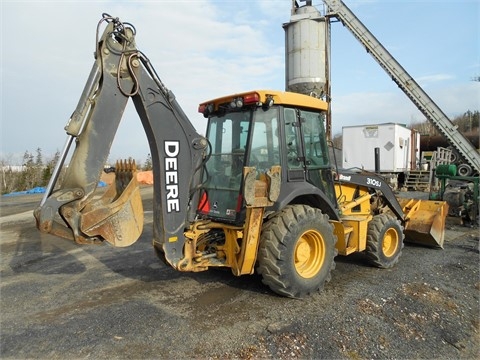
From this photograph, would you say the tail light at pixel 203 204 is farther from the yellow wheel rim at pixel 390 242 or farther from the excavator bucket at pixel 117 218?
the yellow wheel rim at pixel 390 242

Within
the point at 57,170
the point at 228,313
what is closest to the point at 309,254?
the point at 228,313

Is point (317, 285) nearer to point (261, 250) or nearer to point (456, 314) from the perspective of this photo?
point (261, 250)

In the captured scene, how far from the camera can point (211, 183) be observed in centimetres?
457

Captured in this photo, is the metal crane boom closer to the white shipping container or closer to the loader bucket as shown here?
the white shipping container

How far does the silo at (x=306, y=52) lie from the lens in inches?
546

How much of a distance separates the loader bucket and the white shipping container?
1163 centimetres

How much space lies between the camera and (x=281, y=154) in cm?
432

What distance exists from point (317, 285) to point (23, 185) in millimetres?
20835

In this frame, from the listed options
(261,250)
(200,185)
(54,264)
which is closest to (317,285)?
(261,250)

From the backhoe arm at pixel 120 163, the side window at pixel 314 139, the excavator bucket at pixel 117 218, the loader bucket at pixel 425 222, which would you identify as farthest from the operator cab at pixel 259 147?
the loader bucket at pixel 425 222

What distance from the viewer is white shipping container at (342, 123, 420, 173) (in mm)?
18156

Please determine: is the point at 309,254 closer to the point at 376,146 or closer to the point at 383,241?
the point at 383,241

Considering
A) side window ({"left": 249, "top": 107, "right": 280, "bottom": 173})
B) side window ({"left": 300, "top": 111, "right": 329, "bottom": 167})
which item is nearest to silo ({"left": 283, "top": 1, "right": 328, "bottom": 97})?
side window ({"left": 300, "top": 111, "right": 329, "bottom": 167})

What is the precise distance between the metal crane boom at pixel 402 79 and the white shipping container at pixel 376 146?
72.6 inches
